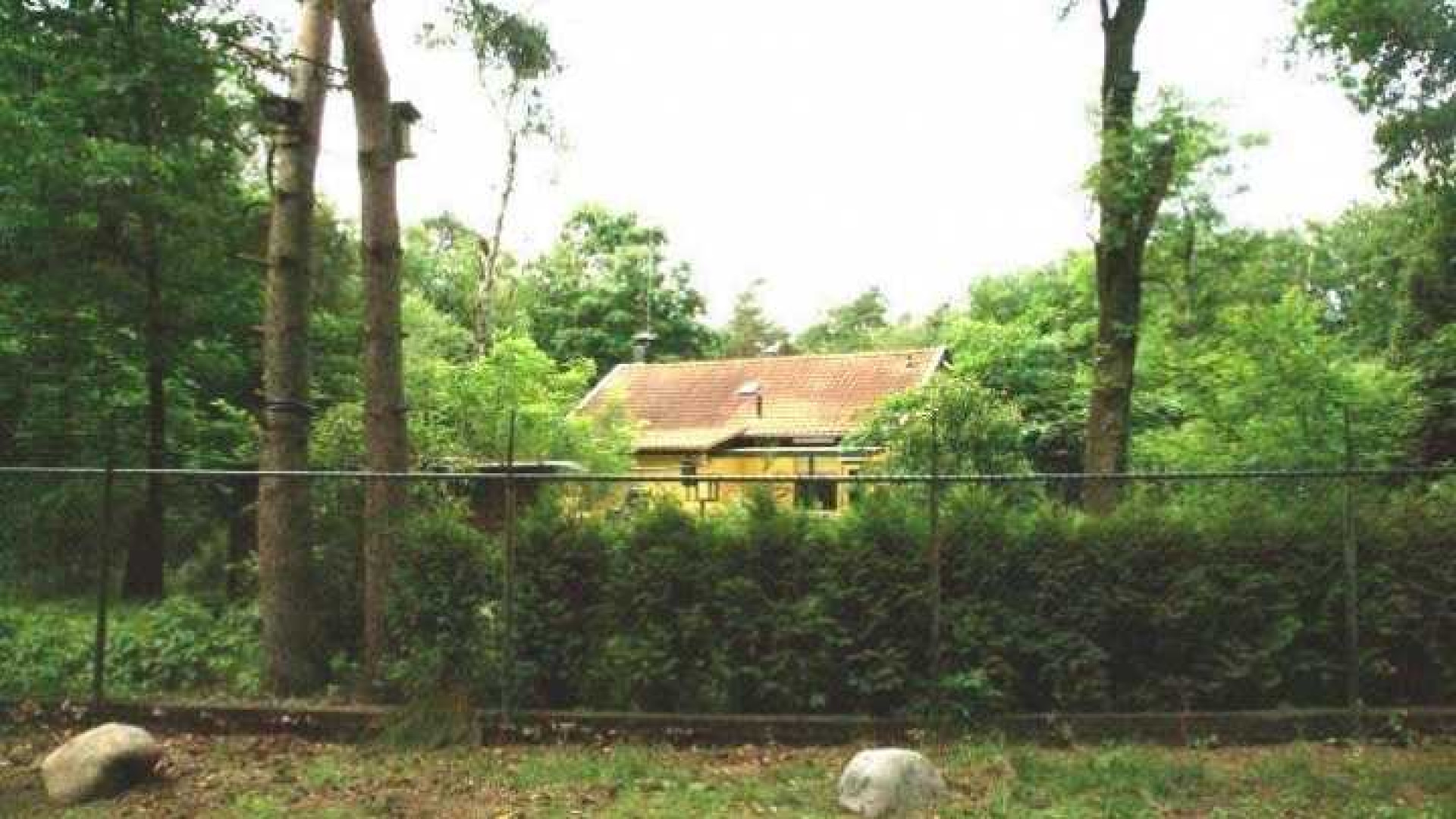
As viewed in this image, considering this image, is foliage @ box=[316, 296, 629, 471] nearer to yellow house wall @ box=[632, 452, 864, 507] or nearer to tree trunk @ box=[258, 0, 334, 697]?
yellow house wall @ box=[632, 452, 864, 507]

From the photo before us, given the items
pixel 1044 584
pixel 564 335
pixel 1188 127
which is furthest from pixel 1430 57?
pixel 564 335

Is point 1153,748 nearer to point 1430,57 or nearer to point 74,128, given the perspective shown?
point 1430,57

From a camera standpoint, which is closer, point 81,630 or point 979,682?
point 979,682

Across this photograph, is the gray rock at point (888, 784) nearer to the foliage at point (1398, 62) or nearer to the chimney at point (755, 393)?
the foliage at point (1398, 62)

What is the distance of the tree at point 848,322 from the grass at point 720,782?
6256 centimetres

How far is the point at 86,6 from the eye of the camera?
34.0 ft

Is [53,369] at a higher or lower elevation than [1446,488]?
higher

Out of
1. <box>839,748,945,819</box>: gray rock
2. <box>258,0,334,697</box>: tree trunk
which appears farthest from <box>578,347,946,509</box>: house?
<box>839,748,945,819</box>: gray rock

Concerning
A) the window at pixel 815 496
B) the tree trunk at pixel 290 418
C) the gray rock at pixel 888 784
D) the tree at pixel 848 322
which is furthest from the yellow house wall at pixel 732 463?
the tree at pixel 848 322

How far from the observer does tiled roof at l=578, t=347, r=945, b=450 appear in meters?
28.7

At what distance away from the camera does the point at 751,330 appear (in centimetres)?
6638

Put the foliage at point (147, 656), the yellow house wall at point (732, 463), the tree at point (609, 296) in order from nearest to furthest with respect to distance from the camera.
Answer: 1. the foliage at point (147, 656)
2. the yellow house wall at point (732, 463)
3. the tree at point (609, 296)

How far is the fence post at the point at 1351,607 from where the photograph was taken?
6.80 m

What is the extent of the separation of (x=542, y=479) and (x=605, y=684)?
148cm
